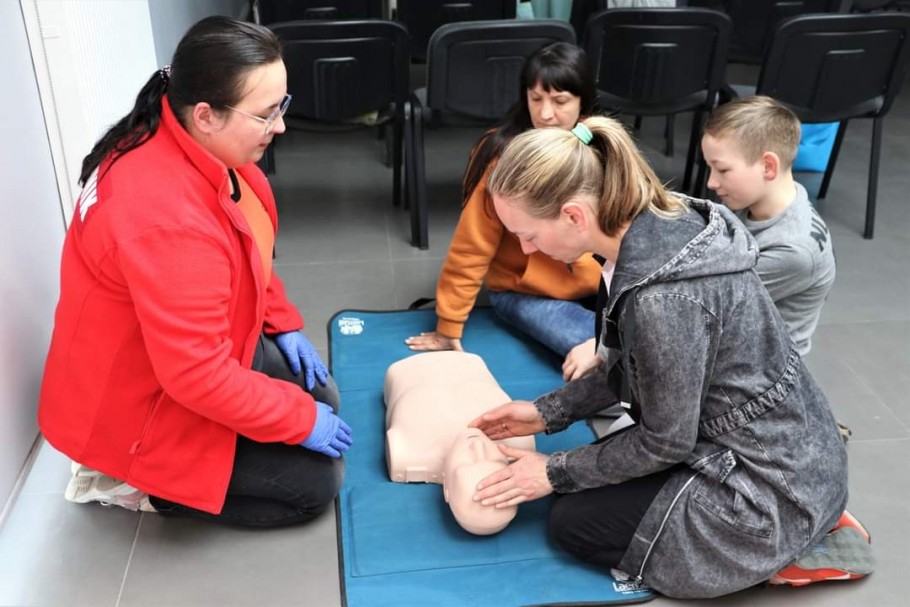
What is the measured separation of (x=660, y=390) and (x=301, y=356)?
0.97m

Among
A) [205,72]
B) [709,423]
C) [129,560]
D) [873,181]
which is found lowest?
[129,560]

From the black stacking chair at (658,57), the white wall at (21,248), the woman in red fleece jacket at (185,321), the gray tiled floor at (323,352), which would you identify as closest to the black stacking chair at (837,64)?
the black stacking chair at (658,57)

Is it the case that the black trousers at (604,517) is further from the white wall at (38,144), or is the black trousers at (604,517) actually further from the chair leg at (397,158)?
the chair leg at (397,158)

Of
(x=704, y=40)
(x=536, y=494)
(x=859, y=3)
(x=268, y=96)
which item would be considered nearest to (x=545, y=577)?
(x=536, y=494)

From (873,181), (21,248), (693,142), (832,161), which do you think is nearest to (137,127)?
(21,248)

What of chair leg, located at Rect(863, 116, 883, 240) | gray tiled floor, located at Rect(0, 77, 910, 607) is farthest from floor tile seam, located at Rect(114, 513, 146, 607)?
chair leg, located at Rect(863, 116, 883, 240)

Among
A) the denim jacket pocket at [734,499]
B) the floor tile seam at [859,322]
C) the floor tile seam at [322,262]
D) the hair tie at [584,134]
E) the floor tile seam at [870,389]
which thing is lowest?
the floor tile seam at [322,262]

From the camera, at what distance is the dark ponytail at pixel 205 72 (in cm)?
154

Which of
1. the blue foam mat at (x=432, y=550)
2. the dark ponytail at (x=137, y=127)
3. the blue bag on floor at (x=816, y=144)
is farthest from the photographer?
the blue bag on floor at (x=816, y=144)

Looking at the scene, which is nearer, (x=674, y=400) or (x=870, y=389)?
(x=674, y=400)

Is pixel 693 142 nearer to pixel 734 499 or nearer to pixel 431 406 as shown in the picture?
pixel 431 406

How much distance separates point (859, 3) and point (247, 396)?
3959mm

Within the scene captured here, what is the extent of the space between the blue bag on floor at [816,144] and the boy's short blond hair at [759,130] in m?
1.67

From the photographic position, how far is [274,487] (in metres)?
1.85
